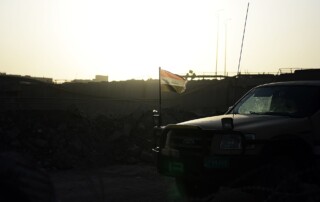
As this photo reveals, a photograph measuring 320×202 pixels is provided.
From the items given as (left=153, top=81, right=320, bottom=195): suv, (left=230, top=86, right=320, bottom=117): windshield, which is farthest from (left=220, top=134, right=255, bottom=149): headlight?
(left=230, top=86, right=320, bottom=117): windshield

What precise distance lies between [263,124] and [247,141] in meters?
0.44

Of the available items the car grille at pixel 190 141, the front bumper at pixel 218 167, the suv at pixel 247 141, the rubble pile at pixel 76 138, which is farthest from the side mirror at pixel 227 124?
the rubble pile at pixel 76 138

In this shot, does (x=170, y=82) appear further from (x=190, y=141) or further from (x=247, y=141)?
(x=247, y=141)

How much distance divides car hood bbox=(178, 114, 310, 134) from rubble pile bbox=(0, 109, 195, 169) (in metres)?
6.53

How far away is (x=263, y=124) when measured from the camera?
7891 mm

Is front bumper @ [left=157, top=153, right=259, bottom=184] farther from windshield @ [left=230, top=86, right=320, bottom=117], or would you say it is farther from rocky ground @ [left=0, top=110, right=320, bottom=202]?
windshield @ [left=230, top=86, right=320, bottom=117]

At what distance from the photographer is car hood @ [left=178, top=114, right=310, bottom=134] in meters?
7.79

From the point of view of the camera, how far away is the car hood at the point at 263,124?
7.79 metres

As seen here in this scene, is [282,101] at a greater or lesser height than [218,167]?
greater

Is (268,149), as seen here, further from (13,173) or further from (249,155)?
(13,173)

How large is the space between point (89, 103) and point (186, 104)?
7278mm

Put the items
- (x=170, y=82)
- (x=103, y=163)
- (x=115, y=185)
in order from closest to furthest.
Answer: (x=115, y=185) < (x=103, y=163) < (x=170, y=82)

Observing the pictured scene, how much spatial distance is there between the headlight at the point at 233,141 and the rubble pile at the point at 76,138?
6.89m

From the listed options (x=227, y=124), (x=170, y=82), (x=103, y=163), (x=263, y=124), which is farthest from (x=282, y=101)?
(x=170, y=82)
